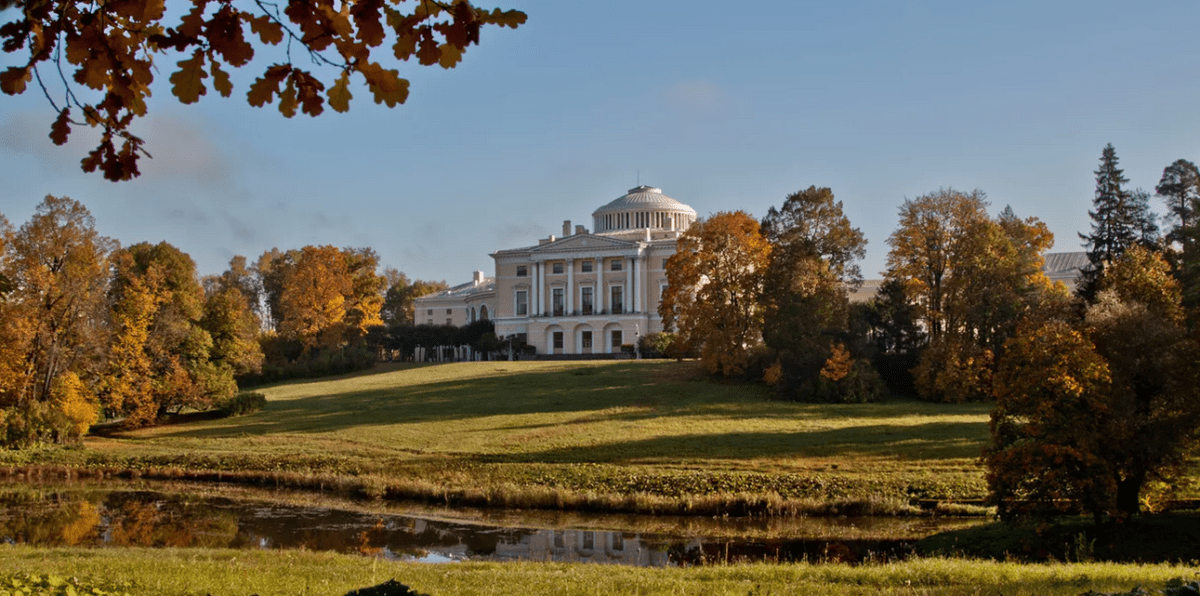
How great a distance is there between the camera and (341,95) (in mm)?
4660

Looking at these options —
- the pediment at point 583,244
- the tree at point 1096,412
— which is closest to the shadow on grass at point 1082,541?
the tree at point 1096,412

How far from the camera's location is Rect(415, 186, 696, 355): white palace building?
78.9m

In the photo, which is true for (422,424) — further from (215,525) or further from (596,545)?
(596,545)

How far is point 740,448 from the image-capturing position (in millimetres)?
32094

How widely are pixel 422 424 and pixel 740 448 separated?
1344 centimetres

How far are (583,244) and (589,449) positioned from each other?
49.9m

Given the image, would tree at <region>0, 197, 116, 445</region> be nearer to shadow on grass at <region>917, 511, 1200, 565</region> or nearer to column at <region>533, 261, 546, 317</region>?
shadow on grass at <region>917, 511, 1200, 565</region>

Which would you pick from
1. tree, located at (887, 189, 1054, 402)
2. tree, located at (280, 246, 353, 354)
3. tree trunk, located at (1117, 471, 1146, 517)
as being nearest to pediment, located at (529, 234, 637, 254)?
tree, located at (280, 246, 353, 354)

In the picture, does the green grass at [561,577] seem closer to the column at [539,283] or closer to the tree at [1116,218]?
the tree at [1116,218]

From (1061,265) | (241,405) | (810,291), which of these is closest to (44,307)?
(241,405)

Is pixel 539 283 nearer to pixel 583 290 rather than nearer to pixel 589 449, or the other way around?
pixel 583 290

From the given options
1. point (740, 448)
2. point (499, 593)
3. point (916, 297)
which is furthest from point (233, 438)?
point (916, 297)

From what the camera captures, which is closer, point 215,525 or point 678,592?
point 678,592

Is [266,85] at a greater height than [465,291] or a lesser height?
lesser
